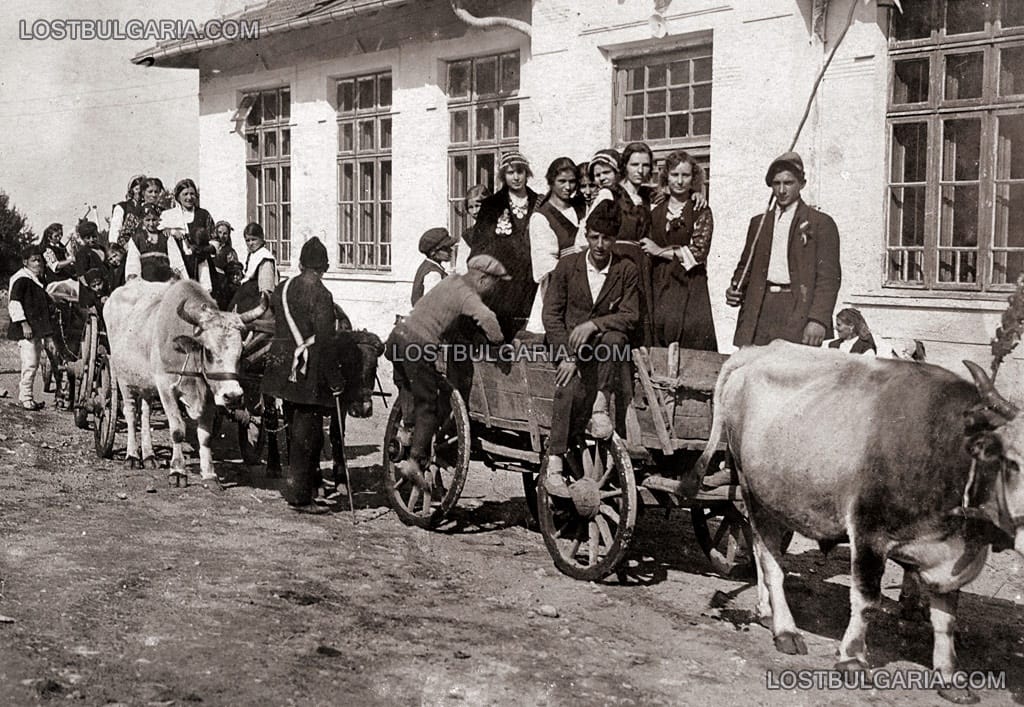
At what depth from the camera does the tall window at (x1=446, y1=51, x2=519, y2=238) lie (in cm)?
1368

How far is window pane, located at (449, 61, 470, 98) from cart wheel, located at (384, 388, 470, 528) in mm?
7989

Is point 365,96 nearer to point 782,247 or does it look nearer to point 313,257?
point 313,257

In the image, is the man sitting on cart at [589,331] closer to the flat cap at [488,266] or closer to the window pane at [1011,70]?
the flat cap at [488,266]

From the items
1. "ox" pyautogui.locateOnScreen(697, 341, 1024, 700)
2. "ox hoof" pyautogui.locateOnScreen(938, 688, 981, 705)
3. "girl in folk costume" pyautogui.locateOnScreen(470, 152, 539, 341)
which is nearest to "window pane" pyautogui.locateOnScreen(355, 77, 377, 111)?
"girl in folk costume" pyautogui.locateOnScreen(470, 152, 539, 341)

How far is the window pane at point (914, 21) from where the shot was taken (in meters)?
9.27

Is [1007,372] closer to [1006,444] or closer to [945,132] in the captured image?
[945,132]

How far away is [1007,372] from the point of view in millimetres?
8688

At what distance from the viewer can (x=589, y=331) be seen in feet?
18.8

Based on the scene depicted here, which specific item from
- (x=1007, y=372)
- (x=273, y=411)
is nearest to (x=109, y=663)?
(x=273, y=411)

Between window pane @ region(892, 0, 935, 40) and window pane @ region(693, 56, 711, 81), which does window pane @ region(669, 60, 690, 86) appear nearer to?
window pane @ region(693, 56, 711, 81)

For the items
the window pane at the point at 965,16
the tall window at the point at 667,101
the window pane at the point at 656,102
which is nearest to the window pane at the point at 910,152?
the window pane at the point at 965,16

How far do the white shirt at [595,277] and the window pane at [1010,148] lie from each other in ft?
15.5

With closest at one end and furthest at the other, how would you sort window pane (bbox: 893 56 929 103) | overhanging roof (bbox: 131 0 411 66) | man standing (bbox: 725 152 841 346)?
man standing (bbox: 725 152 841 346) → window pane (bbox: 893 56 929 103) → overhanging roof (bbox: 131 0 411 66)

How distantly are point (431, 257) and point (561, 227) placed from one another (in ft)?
9.40
